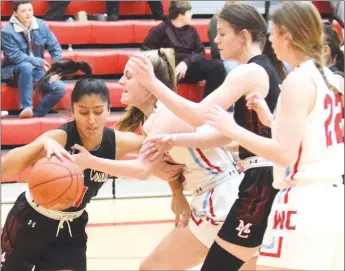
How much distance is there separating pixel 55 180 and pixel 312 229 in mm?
1413

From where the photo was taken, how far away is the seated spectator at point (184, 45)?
9082 millimetres

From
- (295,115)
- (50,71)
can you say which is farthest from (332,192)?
(50,71)

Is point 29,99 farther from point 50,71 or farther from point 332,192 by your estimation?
point 332,192

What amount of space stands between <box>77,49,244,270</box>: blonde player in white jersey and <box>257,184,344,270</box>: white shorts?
1.13 meters

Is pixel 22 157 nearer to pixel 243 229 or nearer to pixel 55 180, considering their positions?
pixel 55 180

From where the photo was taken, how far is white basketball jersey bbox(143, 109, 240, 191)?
4188 millimetres

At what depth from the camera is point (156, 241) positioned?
6773mm

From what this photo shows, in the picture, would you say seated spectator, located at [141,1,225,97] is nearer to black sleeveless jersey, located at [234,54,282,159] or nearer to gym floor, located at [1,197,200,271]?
gym floor, located at [1,197,200,271]

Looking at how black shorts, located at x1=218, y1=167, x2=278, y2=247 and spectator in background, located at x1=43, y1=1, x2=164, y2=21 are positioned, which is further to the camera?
spectator in background, located at x1=43, y1=1, x2=164, y2=21

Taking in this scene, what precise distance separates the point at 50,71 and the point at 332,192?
Answer: 6.92 feet

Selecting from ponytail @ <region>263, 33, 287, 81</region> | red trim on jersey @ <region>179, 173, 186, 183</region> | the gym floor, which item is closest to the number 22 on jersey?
ponytail @ <region>263, 33, 287, 81</region>

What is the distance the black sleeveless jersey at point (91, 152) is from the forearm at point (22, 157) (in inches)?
8.6

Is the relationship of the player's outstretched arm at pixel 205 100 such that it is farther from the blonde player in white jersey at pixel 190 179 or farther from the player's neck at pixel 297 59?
the player's neck at pixel 297 59

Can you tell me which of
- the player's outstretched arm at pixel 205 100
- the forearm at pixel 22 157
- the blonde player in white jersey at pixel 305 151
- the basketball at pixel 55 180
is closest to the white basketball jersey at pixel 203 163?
the player's outstretched arm at pixel 205 100
